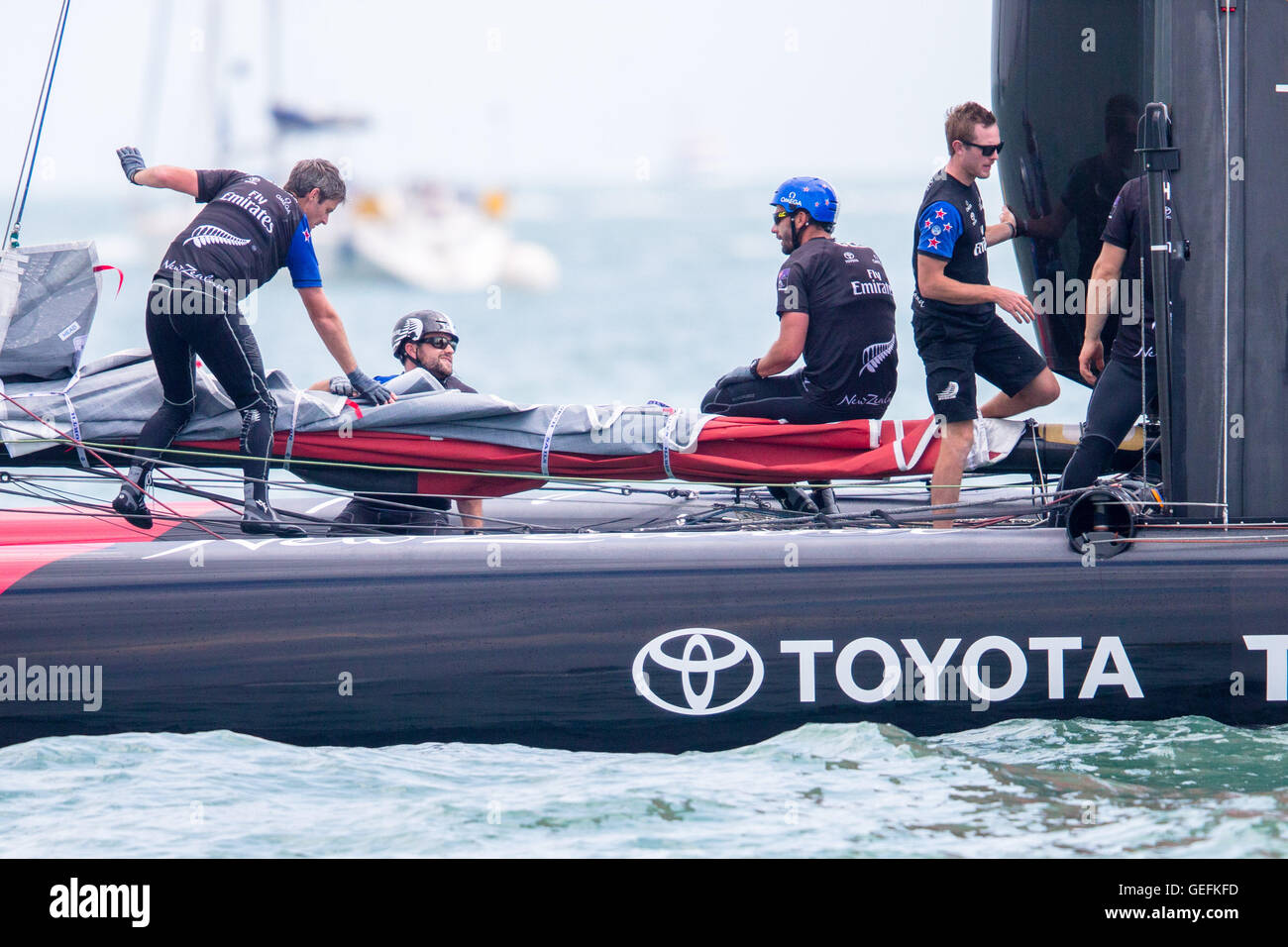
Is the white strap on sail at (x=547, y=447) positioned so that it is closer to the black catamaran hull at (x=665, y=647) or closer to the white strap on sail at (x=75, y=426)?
the black catamaran hull at (x=665, y=647)

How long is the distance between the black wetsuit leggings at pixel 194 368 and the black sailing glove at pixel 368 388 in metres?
0.27

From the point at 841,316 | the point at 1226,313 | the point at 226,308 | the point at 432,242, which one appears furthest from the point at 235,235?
the point at 432,242

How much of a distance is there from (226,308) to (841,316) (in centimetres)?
202

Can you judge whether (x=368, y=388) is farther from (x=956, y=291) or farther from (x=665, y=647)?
(x=956, y=291)

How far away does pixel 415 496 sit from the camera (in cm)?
519

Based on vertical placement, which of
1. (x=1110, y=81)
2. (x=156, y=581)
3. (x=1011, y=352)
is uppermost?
(x=1110, y=81)

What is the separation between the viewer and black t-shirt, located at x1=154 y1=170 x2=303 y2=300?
5.02 metres

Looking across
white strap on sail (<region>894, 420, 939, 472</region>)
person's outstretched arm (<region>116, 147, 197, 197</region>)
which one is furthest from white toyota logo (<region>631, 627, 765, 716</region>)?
person's outstretched arm (<region>116, 147, 197, 197</region>)

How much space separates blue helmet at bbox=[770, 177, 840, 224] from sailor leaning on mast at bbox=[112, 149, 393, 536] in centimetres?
151
